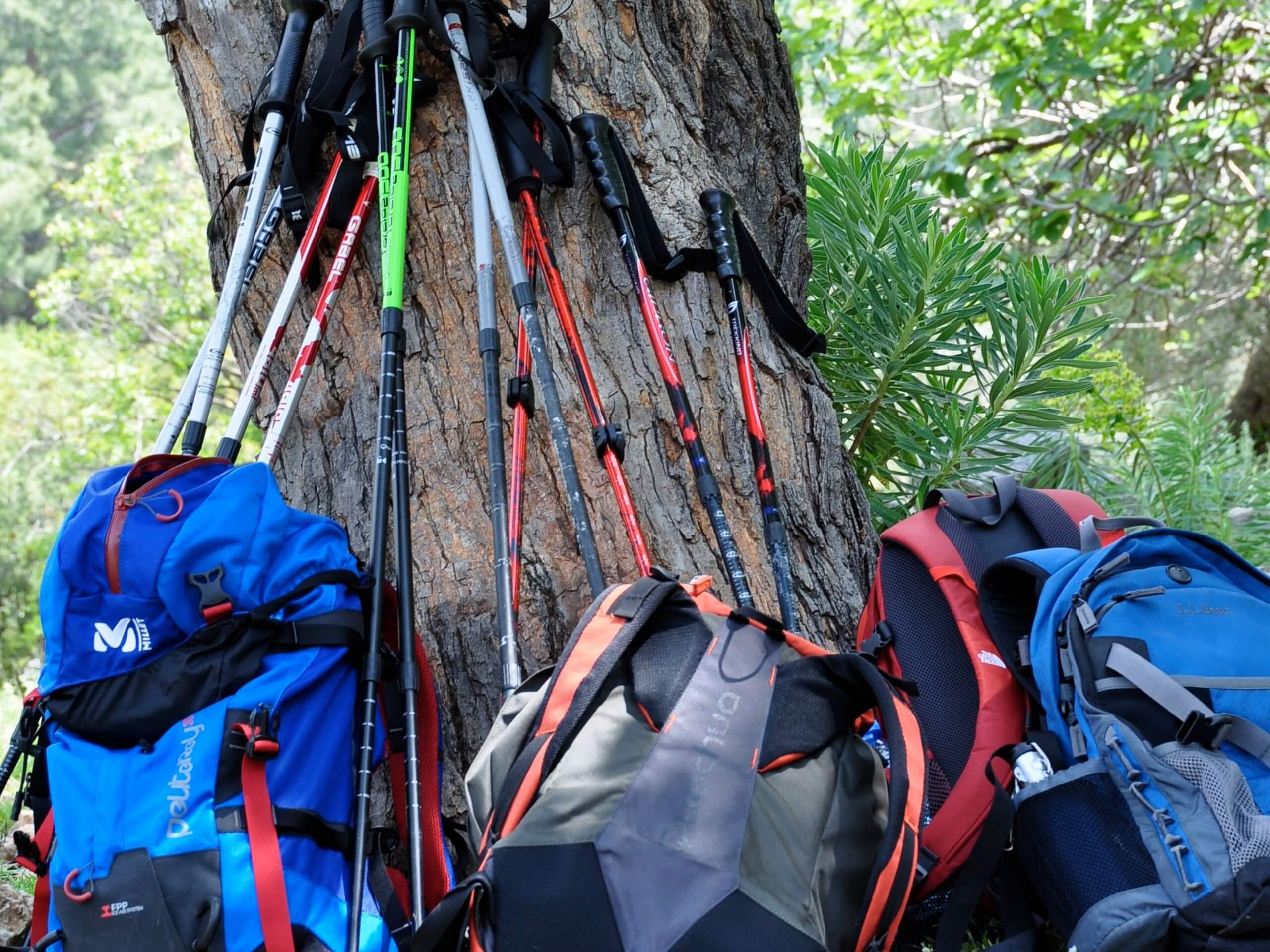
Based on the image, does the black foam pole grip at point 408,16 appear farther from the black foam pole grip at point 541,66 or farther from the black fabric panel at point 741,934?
the black fabric panel at point 741,934

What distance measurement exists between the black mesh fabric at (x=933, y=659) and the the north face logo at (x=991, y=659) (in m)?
0.04

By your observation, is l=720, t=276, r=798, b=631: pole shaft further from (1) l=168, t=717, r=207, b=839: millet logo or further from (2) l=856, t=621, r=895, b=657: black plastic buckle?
(1) l=168, t=717, r=207, b=839: millet logo

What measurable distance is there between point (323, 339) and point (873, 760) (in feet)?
4.95

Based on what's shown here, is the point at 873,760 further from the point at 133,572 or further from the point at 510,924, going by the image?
the point at 133,572

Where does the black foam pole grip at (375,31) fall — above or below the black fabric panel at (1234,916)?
above

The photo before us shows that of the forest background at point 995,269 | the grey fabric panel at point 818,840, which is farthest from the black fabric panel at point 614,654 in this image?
the forest background at point 995,269

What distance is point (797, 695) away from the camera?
5.34 ft

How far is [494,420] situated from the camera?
2105 mm

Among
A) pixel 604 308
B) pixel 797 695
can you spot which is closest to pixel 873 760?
pixel 797 695

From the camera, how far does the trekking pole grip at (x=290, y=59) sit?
233cm

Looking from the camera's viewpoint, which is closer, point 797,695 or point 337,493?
point 797,695

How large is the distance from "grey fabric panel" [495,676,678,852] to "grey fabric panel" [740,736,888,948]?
18 cm

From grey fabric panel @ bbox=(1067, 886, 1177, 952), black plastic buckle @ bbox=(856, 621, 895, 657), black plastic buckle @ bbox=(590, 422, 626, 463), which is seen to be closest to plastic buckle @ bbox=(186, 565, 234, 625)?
black plastic buckle @ bbox=(590, 422, 626, 463)

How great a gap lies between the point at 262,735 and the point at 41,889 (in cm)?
52
